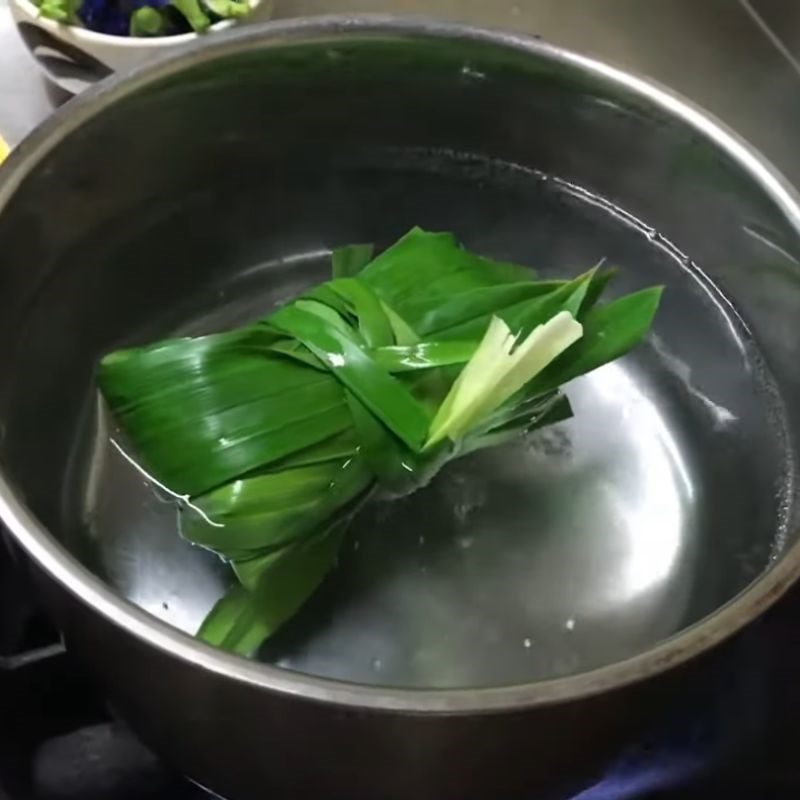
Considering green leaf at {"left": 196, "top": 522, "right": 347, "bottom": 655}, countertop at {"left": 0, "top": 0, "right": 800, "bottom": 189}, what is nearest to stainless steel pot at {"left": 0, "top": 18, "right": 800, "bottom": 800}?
green leaf at {"left": 196, "top": 522, "right": 347, "bottom": 655}

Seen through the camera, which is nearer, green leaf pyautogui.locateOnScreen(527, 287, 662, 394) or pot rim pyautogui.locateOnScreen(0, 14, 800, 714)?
pot rim pyautogui.locateOnScreen(0, 14, 800, 714)

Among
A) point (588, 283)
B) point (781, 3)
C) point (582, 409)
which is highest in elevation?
point (781, 3)

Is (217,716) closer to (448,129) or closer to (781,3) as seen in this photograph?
(448,129)

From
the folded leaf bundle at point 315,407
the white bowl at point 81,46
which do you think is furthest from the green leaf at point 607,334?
the white bowl at point 81,46

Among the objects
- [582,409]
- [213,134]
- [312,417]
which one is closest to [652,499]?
[582,409]

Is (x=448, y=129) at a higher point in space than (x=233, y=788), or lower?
higher

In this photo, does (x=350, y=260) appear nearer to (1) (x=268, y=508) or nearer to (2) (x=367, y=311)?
(2) (x=367, y=311)

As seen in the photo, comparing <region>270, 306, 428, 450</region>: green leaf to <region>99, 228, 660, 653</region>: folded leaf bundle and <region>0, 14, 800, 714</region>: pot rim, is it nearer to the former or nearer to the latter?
<region>99, 228, 660, 653</region>: folded leaf bundle
